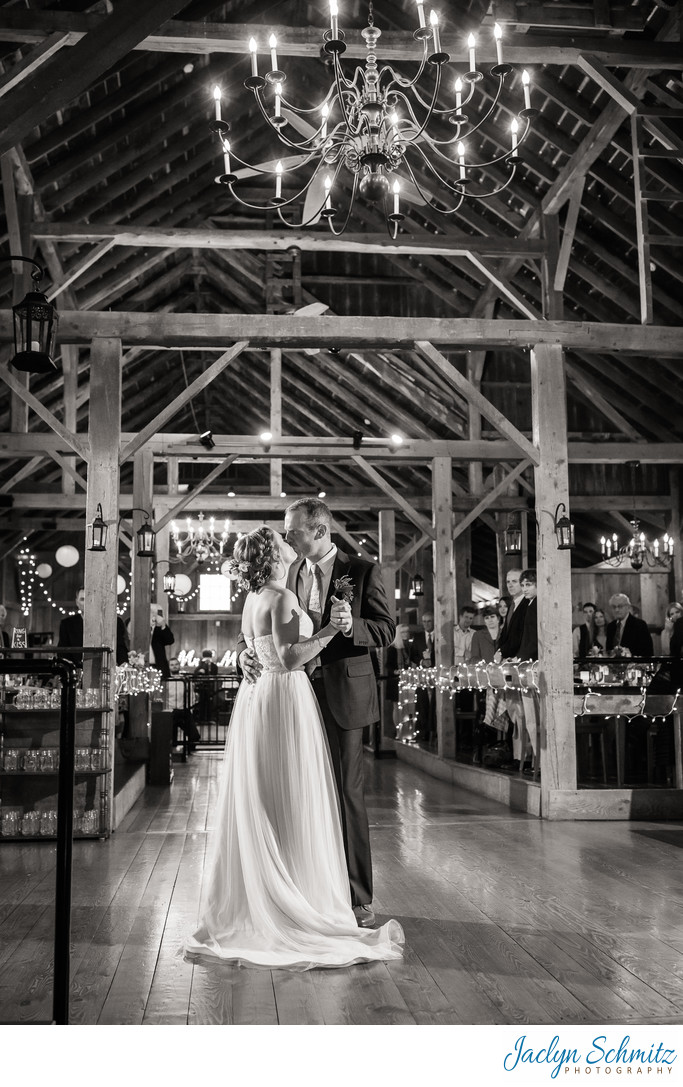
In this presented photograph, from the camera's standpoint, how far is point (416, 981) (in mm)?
3240

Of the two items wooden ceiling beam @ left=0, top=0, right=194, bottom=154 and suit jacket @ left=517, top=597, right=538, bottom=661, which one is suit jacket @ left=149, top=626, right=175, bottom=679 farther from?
wooden ceiling beam @ left=0, top=0, right=194, bottom=154

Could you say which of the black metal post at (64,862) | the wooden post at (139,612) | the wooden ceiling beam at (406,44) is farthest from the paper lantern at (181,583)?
the black metal post at (64,862)

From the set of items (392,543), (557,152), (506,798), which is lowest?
(506,798)

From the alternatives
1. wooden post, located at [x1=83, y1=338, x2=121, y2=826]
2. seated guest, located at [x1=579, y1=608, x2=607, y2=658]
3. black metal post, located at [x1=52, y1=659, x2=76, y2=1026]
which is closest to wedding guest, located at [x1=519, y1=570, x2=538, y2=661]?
seated guest, located at [x1=579, y1=608, x2=607, y2=658]

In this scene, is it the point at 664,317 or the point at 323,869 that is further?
the point at 664,317

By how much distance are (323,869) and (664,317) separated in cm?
930

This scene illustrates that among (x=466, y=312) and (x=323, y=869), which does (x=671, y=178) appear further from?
(x=323, y=869)

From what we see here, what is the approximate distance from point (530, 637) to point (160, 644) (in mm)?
5674

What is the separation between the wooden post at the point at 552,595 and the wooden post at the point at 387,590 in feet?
13.8

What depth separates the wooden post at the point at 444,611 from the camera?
10.6 m

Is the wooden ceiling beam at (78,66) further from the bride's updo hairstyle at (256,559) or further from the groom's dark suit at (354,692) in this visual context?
the groom's dark suit at (354,692)

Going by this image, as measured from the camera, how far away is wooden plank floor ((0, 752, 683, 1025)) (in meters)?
2.98

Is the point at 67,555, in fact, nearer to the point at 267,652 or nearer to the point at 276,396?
the point at 276,396
